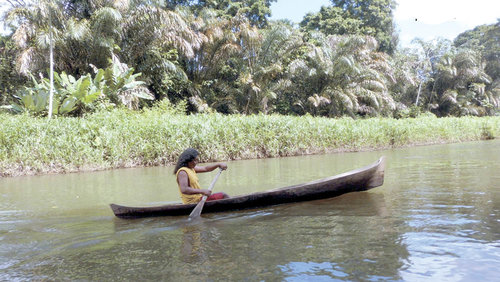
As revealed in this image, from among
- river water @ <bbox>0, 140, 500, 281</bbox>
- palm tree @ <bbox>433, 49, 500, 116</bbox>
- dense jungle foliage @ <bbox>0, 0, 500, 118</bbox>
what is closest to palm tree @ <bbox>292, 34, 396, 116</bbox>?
dense jungle foliage @ <bbox>0, 0, 500, 118</bbox>

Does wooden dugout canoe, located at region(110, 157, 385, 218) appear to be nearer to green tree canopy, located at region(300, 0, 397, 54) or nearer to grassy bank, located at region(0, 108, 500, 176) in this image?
grassy bank, located at region(0, 108, 500, 176)

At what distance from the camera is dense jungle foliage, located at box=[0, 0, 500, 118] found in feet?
47.8

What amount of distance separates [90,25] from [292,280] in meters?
15.0

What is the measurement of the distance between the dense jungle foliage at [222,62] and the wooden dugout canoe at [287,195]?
9565 mm

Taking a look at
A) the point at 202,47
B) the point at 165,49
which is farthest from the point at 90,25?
the point at 202,47

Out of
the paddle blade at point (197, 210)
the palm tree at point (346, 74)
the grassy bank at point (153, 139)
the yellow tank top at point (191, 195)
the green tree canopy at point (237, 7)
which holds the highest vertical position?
the green tree canopy at point (237, 7)

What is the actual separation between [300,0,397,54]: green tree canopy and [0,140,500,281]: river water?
71.9 ft

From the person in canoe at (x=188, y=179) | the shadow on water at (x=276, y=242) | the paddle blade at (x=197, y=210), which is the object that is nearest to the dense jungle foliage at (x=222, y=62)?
the person in canoe at (x=188, y=179)

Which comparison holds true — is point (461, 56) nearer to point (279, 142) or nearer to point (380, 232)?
point (279, 142)

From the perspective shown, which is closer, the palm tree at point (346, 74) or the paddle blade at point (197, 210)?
the paddle blade at point (197, 210)

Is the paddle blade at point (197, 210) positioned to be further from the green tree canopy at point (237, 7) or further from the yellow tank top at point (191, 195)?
the green tree canopy at point (237, 7)

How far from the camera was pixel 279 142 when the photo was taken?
14281 mm

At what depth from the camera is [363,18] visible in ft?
94.2

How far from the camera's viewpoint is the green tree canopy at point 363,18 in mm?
27109
